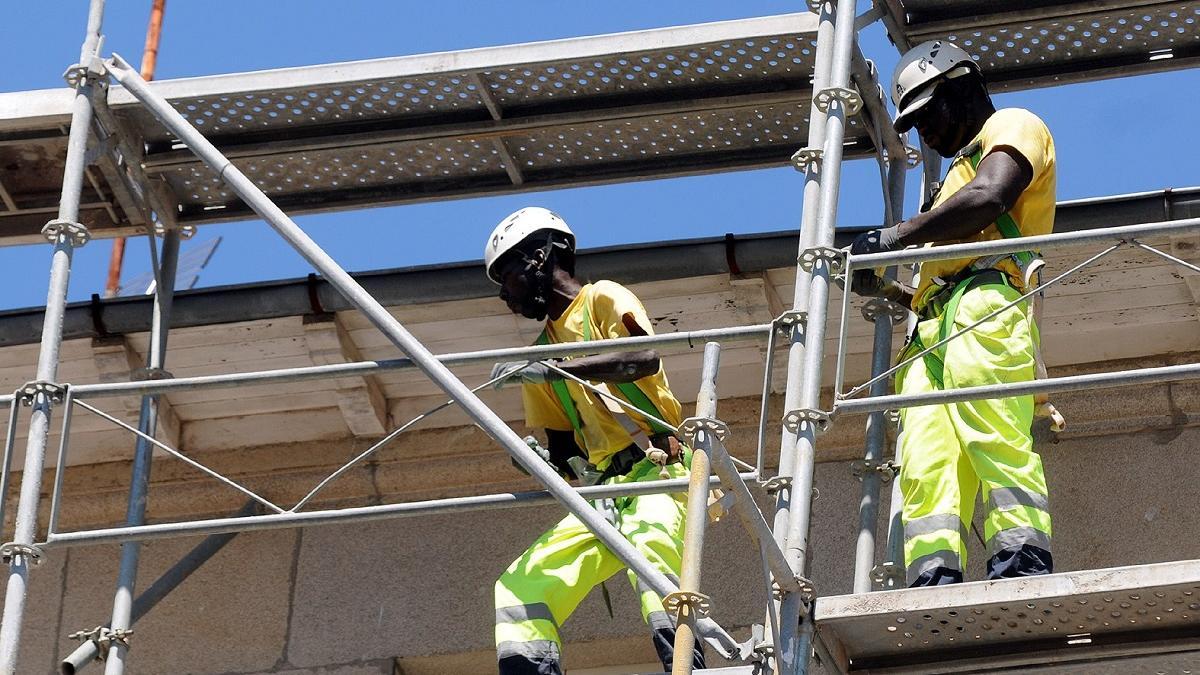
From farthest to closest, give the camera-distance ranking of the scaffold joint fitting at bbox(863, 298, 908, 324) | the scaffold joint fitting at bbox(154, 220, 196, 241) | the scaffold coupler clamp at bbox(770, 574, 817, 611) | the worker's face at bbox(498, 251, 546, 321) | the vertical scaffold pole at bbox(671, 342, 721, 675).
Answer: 1. the scaffold joint fitting at bbox(154, 220, 196, 241)
2. the worker's face at bbox(498, 251, 546, 321)
3. the scaffold joint fitting at bbox(863, 298, 908, 324)
4. the scaffold coupler clamp at bbox(770, 574, 817, 611)
5. the vertical scaffold pole at bbox(671, 342, 721, 675)

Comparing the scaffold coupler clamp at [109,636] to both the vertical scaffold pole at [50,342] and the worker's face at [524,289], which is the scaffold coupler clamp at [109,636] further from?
the worker's face at [524,289]

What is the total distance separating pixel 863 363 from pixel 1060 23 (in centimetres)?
177

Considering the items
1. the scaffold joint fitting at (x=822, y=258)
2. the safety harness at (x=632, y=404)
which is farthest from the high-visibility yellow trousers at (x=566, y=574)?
the scaffold joint fitting at (x=822, y=258)

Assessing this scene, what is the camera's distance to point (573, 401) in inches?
366

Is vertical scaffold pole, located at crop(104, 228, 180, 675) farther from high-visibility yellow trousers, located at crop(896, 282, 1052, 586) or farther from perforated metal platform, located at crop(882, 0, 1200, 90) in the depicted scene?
perforated metal platform, located at crop(882, 0, 1200, 90)

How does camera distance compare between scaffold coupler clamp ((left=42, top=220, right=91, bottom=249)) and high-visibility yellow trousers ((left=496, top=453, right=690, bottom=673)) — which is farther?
scaffold coupler clamp ((left=42, top=220, right=91, bottom=249))

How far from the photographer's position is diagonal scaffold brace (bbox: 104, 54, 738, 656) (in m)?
7.49

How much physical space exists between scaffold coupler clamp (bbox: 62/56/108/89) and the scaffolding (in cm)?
1

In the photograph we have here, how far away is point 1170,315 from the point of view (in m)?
10.2

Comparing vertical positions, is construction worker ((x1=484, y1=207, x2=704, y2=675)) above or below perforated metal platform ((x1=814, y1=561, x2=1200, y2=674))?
above

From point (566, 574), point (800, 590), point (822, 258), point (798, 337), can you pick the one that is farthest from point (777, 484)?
point (566, 574)

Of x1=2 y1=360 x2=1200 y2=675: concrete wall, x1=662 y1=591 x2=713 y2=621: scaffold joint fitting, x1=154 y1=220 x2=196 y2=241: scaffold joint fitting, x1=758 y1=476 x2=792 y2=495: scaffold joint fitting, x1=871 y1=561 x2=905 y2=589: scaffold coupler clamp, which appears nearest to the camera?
x1=662 y1=591 x2=713 y2=621: scaffold joint fitting

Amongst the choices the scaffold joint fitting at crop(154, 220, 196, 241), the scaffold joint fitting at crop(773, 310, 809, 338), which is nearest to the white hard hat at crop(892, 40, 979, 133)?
the scaffold joint fitting at crop(773, 310, 809, 338)

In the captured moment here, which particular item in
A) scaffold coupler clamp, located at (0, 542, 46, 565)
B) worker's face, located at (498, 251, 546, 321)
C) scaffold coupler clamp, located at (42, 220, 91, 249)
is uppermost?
worker's face, located at (498, 251, 546, 321)
